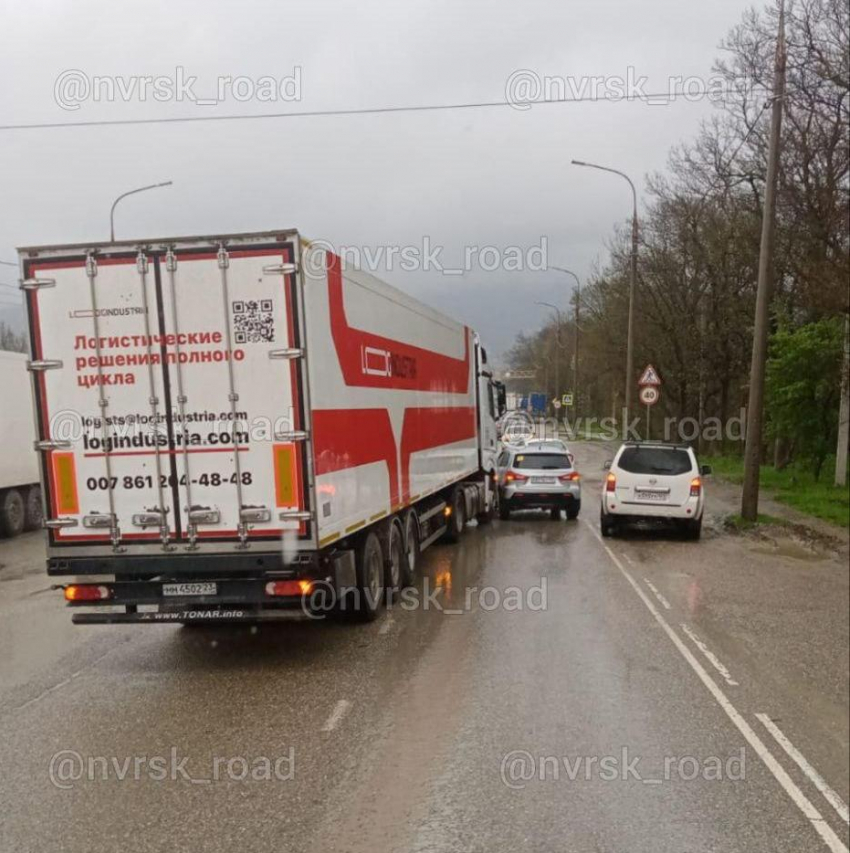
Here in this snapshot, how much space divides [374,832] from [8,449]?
1331cm

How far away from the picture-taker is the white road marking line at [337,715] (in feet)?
17.4

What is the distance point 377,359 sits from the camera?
846 centimetres

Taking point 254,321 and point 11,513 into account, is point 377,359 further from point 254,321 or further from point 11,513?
point 11,513

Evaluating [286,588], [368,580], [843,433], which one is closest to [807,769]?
[286,588]

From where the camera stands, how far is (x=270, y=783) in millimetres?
4488

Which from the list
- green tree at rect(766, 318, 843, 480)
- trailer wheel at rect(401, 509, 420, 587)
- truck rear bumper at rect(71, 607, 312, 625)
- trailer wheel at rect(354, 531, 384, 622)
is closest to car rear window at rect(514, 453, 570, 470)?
trailer wheel at rect(401, 509, 420, 587)

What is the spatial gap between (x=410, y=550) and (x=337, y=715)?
4577mm

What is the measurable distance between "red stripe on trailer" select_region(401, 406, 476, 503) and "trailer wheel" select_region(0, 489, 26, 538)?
27.4 ft

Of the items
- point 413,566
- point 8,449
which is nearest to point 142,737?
point 413,566

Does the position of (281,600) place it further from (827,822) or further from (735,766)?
(827,822)

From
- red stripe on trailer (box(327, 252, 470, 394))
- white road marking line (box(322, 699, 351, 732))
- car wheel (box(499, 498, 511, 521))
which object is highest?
red stripe on trailer (box(327, 252, 470, 394))

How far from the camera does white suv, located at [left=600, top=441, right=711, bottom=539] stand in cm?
1309

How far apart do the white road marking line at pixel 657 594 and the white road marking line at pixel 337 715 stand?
13.6ft

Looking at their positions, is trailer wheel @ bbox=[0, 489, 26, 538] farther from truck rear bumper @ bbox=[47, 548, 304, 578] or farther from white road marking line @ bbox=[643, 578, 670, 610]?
white road marking line @ bbox=[643, 578, 670, 610]
